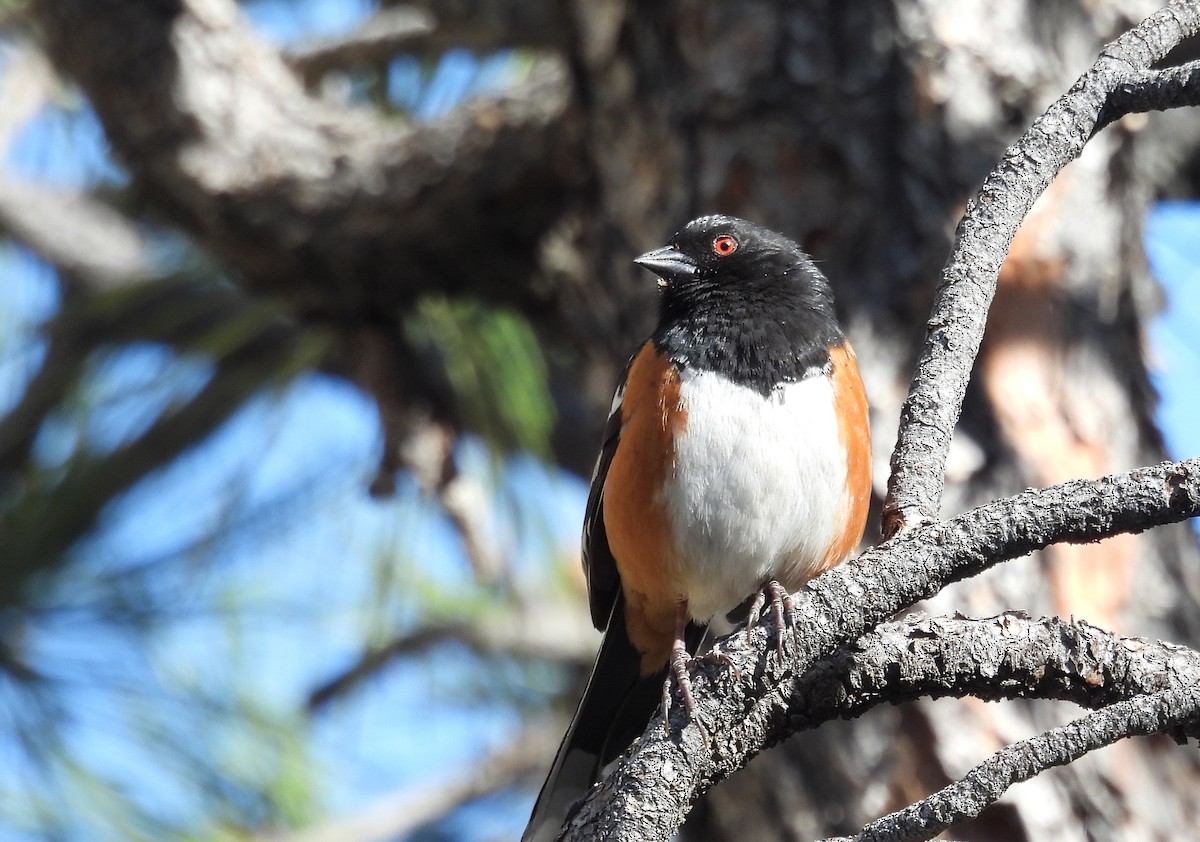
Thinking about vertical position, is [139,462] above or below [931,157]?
above

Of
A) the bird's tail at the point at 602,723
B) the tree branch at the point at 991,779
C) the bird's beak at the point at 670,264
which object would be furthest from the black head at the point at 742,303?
the tree branch at the point at 991,779

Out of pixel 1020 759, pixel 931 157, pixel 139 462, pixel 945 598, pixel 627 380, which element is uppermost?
pixel 139 462

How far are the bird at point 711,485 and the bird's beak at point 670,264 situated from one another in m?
0.11

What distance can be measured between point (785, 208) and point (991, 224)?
1.39m

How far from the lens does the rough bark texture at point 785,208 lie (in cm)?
272

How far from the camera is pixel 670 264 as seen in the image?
2.95 metres

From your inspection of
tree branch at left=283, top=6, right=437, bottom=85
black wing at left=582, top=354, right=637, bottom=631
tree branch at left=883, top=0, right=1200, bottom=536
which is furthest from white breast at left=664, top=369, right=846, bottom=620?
tree branch at left=283, top=6, right=437, bottom=85

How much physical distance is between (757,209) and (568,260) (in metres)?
0.82

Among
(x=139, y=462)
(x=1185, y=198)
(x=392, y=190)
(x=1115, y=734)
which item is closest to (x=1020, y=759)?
(x=1115, y=734)

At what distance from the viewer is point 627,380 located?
2.82 metres

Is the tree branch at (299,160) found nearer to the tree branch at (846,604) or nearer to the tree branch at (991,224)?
the tree branch at (991,224)

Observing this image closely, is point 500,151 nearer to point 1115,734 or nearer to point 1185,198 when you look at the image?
point 1185,198

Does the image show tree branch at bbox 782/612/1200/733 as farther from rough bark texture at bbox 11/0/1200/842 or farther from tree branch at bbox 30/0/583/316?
tree branch at bbox 30/0/583/316

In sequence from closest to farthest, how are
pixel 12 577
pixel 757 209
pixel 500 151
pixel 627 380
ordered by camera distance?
pixel 627 380
pixel 757 209
pixel 500 151
pixel 12 577
